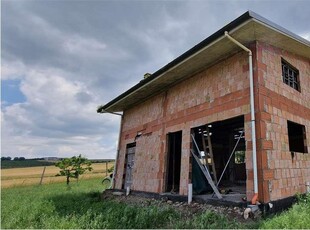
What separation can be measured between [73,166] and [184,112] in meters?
13.1

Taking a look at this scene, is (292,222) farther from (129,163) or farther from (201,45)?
(129,163)

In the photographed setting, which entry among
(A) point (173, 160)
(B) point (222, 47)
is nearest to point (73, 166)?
(A) point (173, 160)

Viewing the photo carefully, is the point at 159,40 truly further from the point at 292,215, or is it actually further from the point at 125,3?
the point at 292,215

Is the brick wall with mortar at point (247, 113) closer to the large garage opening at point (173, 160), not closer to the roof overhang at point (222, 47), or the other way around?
the roof overhang at point (222, 47)

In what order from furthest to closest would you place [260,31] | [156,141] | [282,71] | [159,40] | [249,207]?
[156,141]
[159,40]
[282,71]
[260,31]
[249,207]

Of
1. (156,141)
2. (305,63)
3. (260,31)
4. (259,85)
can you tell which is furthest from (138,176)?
(305,63)

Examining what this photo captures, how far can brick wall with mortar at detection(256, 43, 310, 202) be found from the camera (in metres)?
5.22

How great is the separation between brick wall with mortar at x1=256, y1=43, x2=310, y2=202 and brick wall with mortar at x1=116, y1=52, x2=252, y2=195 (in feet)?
1.15

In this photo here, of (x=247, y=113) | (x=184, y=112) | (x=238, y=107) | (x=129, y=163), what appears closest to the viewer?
(x=247, y=113)

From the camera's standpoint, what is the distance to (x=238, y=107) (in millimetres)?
5918

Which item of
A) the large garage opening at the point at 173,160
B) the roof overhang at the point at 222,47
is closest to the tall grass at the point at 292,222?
the roof overhang at the point at 222,47

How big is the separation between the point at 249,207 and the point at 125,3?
6.27 m

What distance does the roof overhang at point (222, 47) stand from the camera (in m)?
5.26

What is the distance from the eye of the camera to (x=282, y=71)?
6.83 meters
